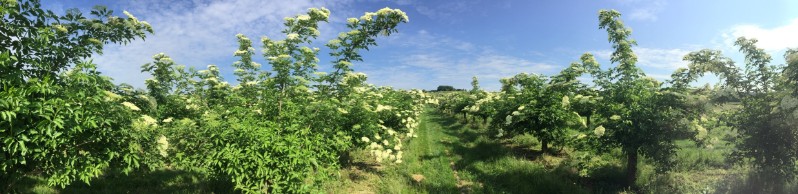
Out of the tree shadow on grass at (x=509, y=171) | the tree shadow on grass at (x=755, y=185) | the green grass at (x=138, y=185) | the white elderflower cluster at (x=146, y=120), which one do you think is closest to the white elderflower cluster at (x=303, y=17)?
the white elderflower cluster at (x=146, y=120)

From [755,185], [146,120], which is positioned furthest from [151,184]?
[755,185]

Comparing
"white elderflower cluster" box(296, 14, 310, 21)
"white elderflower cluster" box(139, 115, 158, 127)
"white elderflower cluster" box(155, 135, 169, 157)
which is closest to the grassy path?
"white elderflower cluster" box(296, 14, 310, 21)

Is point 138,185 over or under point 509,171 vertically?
under

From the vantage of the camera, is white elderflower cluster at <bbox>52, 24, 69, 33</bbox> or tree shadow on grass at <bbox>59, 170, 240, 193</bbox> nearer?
white elderflower cluster at <bbox>52, 24, 69, 33</bbox>

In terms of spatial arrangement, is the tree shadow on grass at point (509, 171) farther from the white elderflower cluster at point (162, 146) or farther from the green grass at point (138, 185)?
the white elderflower cluster at point (162, 146)

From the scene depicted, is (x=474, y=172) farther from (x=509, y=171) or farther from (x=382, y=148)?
(x=382, y=148)

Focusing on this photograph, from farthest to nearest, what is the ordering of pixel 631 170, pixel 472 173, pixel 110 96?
pixel 472 173 → pixel 631 170 → pixel 110 96

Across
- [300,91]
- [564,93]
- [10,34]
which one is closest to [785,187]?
[564,93]

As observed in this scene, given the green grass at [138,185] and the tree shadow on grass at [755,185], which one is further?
the tree shadow on grass at [755,185]

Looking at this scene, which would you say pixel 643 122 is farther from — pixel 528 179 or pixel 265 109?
pixel 265 109

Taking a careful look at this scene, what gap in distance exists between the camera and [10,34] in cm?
580

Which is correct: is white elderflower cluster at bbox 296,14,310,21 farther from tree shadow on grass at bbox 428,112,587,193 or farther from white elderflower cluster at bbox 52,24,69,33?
tree shadow on grass at bbox 428,112,587,193

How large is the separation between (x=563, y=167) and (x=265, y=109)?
33.0 feet

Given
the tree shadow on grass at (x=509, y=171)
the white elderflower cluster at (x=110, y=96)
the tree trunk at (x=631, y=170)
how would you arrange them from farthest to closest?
the tree shadow on grass at (x=509, y=171) → the tree trunk at (x=631, y=170) → the white elderflower cluster at (x=110, y=96)
